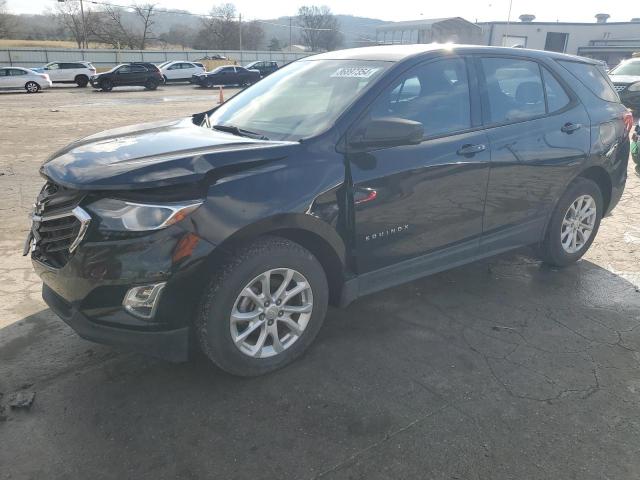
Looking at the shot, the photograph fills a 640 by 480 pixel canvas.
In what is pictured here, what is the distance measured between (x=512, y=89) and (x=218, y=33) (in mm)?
79564

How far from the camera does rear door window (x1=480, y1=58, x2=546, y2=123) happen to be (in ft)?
12.2

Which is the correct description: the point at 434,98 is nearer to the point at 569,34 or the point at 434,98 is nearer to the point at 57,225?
the point at 57,225

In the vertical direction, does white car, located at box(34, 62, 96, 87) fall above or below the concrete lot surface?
above

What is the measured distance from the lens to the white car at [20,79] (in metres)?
26.1

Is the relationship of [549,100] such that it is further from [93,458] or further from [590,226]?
[93,458]

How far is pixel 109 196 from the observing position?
2520mm

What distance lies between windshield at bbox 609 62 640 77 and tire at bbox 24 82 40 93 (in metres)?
26.4

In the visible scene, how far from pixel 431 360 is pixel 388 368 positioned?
0.96 ft

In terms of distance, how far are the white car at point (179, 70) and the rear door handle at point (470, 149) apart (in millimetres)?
34020

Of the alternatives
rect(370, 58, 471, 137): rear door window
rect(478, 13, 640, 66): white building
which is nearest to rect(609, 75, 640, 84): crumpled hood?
rect(370, 58, 471, 137): rear door window

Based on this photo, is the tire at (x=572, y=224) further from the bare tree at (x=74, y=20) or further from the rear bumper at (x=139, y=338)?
the bare tree at (x=74, y=20)

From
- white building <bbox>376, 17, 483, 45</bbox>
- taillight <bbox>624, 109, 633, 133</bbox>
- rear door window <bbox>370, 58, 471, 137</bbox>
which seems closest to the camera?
rear door window <bbox>370, 58, 471, 137</bbox>

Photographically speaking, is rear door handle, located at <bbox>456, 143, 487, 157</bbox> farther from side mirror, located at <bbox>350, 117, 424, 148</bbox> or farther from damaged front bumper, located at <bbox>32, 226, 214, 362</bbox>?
damaged front bumper, located at <bbox>32, 226, 214, 362</bbox>

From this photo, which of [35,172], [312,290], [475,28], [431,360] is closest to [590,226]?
[431,360]
